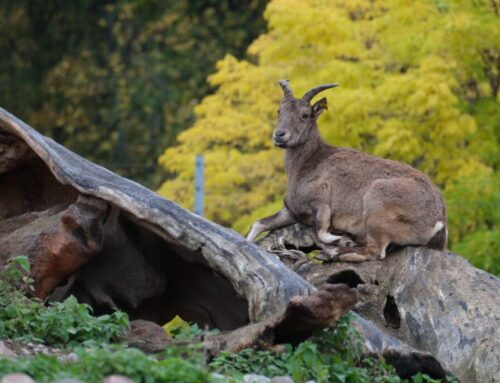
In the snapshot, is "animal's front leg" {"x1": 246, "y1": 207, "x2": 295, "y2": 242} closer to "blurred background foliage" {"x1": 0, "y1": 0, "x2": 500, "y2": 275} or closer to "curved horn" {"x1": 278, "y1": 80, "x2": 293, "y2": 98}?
"curved horn" {"x1": 278, "y1": 80, "x2": 293, "y2": 98}

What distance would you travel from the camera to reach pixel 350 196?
36.9 ft

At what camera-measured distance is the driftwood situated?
28.9 feet

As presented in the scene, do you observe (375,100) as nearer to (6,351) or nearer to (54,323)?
(54,323)

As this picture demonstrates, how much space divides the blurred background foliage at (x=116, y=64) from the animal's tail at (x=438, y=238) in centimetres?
2413

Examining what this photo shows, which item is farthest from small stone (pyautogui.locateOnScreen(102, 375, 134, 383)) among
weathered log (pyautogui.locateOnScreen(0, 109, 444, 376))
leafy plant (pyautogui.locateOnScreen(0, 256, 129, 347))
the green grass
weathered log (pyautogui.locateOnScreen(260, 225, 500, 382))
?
weathered log (pyautogui.locateOnScreen(260, 225, 500, 382))

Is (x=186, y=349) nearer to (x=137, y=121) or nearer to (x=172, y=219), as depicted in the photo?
(x=172, y=219)

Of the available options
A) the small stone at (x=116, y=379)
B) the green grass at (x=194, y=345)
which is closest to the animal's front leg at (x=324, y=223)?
the green grass at (x=194, y=345)

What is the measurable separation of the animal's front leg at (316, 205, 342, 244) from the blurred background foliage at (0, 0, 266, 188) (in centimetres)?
2353

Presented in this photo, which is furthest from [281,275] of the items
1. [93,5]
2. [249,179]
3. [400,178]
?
[93,5]

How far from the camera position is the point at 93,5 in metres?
39.7

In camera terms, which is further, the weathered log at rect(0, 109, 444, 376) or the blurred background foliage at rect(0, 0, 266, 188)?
the blurred background foliage at rect(0, 0, 266, 188)

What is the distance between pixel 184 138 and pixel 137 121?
13857 millimetres

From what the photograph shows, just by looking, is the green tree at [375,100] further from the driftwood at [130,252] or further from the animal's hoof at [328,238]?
the driftwood at [130,252]

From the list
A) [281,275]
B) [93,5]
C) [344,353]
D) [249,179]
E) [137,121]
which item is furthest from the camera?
[93,5]
